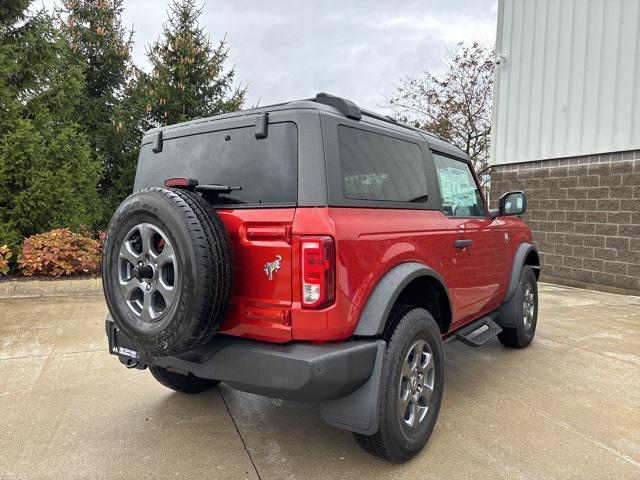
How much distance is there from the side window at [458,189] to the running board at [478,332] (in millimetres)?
876

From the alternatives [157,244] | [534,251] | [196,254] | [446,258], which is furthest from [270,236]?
[534,251]

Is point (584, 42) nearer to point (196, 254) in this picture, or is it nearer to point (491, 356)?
point (491, 356)

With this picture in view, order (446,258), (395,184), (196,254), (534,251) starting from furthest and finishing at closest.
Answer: (534,251) < (446,258) < (395,184) < (196,254)

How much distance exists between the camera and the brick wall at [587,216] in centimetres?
787

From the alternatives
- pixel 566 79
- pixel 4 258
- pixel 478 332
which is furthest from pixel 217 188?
pixel 566 79

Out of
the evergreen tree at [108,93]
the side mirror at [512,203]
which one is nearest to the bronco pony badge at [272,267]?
the side mirror at [512,203]

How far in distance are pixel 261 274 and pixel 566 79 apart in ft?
28.7

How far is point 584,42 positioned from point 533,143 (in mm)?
1997

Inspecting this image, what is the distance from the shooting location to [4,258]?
25.1ft

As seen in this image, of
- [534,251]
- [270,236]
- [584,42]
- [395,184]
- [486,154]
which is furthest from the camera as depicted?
[486,154]

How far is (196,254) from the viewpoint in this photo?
81.5 inches

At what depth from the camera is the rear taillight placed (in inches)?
83.7

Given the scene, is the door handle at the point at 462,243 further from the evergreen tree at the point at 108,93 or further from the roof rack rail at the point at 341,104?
the evergreen tree at the point at 108,93

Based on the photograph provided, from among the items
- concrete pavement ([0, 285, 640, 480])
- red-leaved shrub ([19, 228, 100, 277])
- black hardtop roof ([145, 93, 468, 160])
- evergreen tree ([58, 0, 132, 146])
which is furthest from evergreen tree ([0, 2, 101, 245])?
black hardtop roof ([145, 93, 468, 160])
